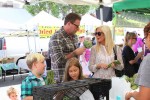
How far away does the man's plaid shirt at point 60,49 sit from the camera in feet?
8.73

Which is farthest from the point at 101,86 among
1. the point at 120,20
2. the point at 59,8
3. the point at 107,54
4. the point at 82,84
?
the point at 59,8

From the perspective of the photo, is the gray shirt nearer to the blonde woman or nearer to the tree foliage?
the blonde woman

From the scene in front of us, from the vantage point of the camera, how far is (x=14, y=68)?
9539 mm

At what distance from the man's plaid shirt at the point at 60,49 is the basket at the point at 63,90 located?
1255mm

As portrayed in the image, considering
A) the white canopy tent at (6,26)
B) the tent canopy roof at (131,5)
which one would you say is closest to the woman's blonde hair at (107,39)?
the tent canopy roof at (131,5)

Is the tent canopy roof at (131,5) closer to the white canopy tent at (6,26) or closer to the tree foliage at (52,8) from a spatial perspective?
the white canopy tent at (6,26)

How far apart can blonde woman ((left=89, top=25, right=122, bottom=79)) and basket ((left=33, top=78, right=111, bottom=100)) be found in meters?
1.23

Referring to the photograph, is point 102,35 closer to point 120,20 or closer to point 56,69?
point 56,69

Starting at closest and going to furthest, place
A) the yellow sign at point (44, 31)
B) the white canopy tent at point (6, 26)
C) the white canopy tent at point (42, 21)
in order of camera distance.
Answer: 1. the yellow sign at point (44, 31)
2. the white canopy tent at point (42, 21)
3. the white canopy tent at point (6, 26)

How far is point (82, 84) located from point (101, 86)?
16 centimetres

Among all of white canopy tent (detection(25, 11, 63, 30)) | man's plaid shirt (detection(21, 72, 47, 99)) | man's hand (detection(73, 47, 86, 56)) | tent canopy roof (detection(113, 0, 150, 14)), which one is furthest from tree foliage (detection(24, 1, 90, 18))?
man's plaid shirt (detection(21, 72, 47, 99))

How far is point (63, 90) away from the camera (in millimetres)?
1243

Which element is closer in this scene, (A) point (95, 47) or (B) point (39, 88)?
(B) point (39, 88)

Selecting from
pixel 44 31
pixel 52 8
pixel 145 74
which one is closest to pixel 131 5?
pixel 145 74
